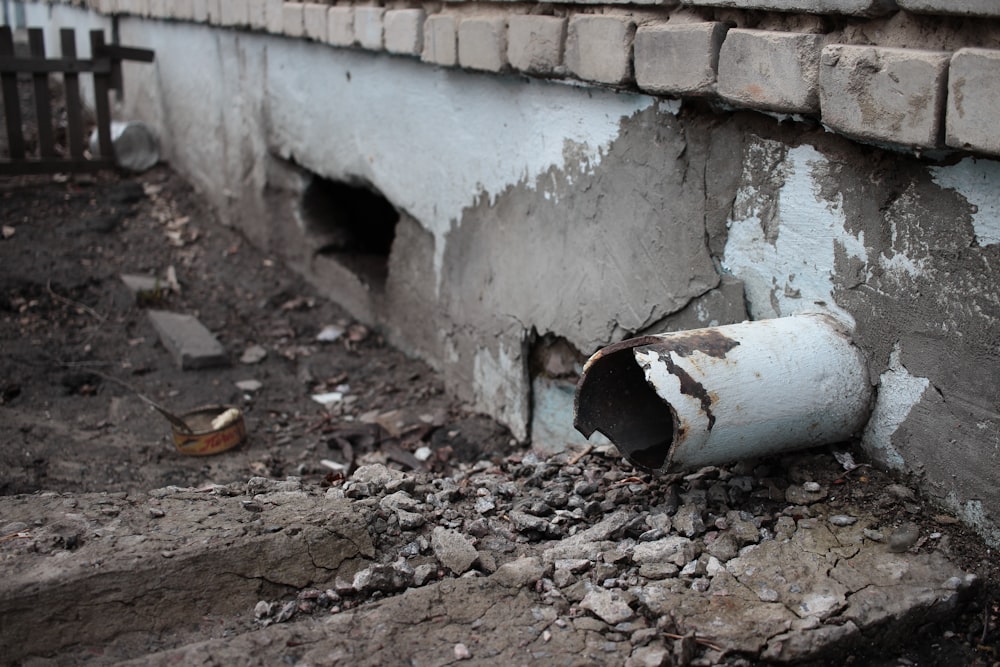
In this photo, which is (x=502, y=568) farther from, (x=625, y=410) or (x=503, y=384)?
(x=503, y=384)

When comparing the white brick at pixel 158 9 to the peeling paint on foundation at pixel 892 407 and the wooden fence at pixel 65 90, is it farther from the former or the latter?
the peeling paint on foundation at pixel 892 407

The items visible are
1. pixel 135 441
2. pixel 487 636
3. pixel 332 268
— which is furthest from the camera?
pixel 332 268

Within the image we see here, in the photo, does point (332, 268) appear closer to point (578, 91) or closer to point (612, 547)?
point (578, 91)

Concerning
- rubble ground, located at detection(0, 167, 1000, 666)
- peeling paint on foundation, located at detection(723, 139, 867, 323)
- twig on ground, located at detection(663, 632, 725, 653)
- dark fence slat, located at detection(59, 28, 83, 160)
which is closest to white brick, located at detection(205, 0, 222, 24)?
dark fence slat, located at detection(59, 28, 83, 160)

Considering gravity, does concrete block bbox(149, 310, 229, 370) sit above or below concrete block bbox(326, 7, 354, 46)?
below

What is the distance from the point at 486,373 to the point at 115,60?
15.5 feet

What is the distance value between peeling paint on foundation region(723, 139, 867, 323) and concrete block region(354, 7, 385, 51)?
84.7 inches

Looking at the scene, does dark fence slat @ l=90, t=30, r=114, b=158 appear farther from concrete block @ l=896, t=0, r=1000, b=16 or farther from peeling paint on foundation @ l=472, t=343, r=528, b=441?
concrete block @ l=896, t=0, r=1000, b=16

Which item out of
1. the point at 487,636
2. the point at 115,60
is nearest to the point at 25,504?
the point at 487,636

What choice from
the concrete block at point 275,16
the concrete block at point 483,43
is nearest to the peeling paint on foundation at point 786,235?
the concrete block at point 483,43

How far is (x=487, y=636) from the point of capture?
2.12m

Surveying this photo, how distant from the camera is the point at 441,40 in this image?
3.85 meters

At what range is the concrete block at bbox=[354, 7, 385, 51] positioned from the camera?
4.28 meters

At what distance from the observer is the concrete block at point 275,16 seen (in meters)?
5.12
